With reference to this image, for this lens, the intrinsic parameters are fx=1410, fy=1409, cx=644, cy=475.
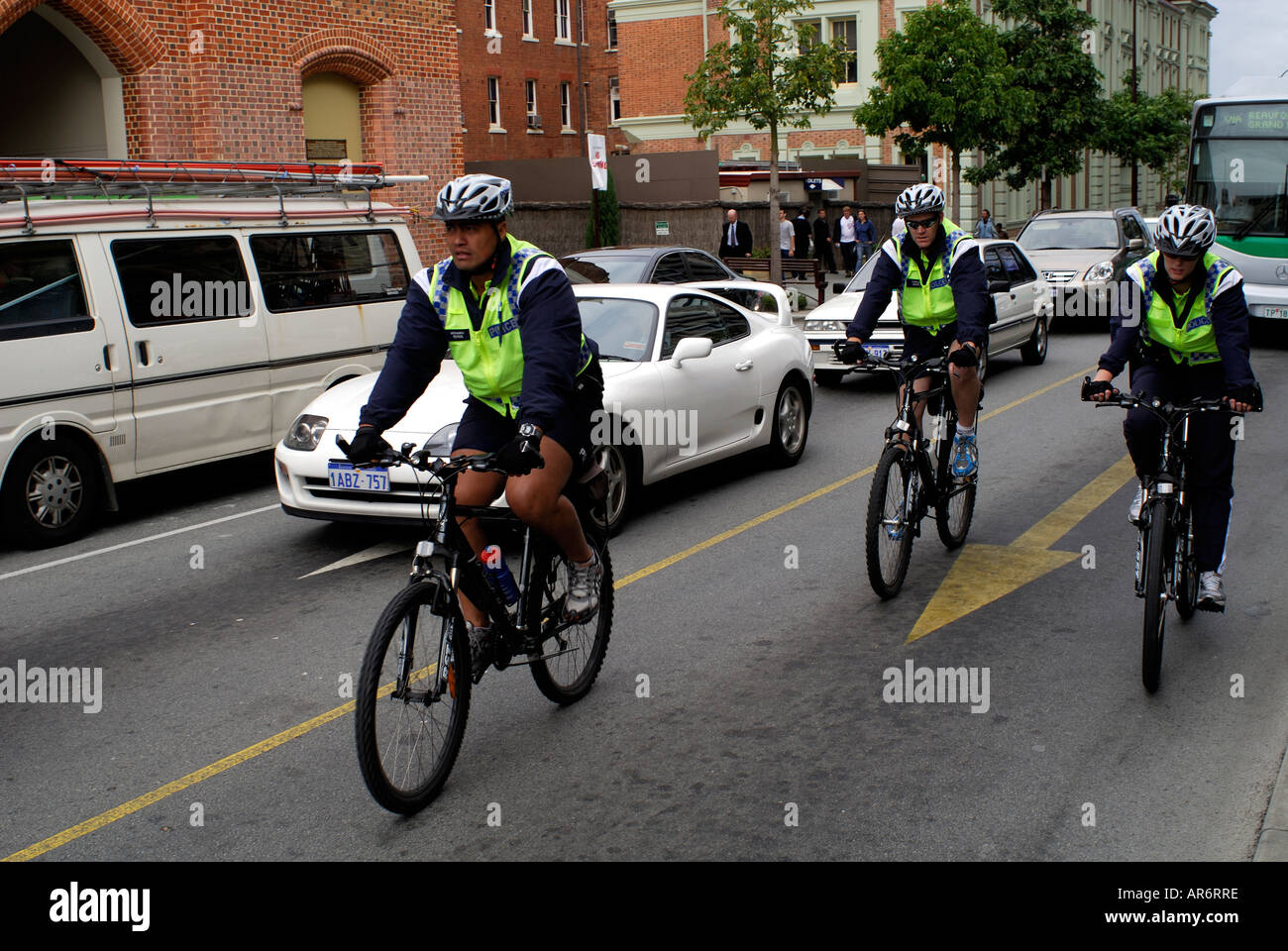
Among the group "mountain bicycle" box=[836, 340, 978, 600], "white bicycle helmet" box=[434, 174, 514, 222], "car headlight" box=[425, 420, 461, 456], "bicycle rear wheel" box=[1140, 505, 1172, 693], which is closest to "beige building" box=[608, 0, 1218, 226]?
"mountain bicycle" box=[836, 340, 978, 600]

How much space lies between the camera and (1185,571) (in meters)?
6.17

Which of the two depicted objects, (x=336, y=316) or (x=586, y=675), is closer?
(x=586, y=675)

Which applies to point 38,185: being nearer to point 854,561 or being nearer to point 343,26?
point 854,561

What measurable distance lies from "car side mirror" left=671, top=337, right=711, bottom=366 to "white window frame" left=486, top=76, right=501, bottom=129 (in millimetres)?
46349

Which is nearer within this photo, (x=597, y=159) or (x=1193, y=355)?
(x=1193, y=355)

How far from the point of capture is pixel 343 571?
7.96m

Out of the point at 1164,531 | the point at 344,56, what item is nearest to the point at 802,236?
the point at 344,56

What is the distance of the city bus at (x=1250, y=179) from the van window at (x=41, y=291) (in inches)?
568

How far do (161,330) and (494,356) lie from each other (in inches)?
221

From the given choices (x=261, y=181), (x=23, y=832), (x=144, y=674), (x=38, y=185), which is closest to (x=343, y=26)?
(x=261, y=181)

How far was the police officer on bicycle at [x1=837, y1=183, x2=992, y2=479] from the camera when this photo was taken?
294 inches

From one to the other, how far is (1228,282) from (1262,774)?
→ 2.18 metres

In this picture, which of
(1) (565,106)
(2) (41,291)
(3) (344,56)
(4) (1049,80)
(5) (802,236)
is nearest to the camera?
(2) (41,291)

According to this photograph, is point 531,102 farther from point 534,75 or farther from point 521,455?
point 521,455
